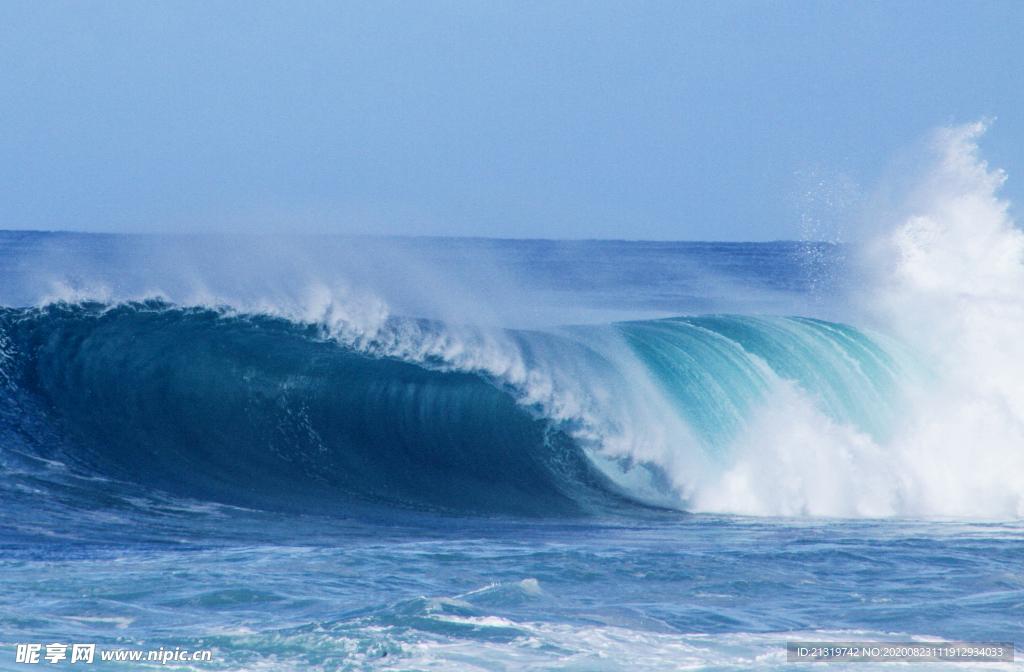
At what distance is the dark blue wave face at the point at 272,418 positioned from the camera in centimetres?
895

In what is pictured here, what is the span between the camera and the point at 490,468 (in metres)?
9.74

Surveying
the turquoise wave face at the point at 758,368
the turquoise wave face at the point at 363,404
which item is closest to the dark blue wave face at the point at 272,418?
the turquoise wave face at the point at 363,404

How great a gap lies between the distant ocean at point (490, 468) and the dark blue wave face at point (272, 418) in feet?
0.13

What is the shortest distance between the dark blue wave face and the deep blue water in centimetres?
3

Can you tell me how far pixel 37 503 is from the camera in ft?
24.8

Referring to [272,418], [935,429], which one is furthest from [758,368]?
[272,418]

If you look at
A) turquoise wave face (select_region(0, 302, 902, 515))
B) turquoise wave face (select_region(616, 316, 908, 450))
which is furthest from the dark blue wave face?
turquoise wave face (select_region(616, 316, 908, 450))

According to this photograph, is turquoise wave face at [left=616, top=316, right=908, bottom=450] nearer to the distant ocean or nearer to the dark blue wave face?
the distant ocean

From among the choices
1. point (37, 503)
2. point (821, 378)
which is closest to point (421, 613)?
point (37, 503)

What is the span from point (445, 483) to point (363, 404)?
177 centimetres

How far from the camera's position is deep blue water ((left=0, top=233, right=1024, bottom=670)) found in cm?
489

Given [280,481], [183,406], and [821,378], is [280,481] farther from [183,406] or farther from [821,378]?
[821,378]

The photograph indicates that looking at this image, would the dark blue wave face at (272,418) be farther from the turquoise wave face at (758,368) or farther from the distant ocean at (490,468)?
the turquoise wave face at (758,368)

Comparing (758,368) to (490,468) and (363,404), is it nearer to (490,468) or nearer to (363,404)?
(490,468)
